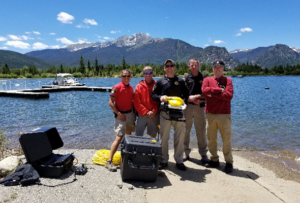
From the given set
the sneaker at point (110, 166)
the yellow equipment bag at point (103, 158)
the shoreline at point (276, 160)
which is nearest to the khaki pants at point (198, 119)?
the shoreline at point (276, 160)

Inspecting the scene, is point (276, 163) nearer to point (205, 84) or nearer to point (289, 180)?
point (289, 180)

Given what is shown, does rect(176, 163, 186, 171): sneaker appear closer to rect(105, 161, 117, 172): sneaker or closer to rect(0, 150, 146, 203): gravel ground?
rect(0, 150, 146, 203): gravel ground

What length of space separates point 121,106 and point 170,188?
1928 millimetres

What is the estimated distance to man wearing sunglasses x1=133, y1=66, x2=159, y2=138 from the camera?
4945mm

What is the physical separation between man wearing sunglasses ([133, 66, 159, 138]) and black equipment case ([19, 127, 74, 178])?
5.37ft

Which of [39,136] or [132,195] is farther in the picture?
[39,136]

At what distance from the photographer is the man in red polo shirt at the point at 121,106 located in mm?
5035

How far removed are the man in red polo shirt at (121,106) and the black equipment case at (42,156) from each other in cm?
95

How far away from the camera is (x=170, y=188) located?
4.37 meters

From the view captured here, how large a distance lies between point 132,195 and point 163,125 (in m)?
1.54

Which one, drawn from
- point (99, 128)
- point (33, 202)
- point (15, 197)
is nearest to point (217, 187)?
point (33, 202)

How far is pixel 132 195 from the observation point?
4.00 metres

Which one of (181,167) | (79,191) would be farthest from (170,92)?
A: (79,191)

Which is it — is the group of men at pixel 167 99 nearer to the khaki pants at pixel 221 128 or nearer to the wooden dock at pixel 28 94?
the khaki pants at pixel 221 128
